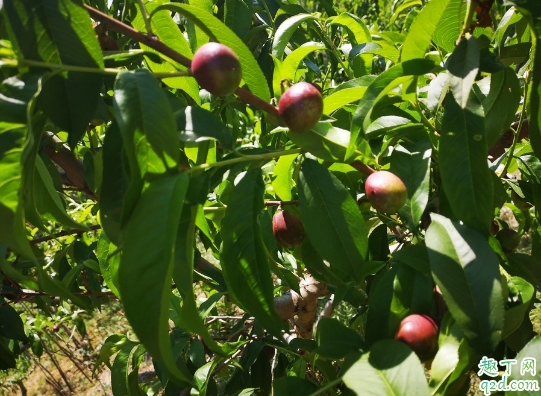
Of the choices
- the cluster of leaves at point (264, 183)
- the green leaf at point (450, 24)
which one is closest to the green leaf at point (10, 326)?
A: the cluster of leaves at point (264, 183)

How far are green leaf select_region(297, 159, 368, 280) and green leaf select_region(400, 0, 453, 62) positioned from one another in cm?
28

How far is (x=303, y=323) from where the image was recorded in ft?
7.52

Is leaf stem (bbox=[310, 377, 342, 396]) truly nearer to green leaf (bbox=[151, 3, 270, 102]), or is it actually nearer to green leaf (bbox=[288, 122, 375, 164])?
green leaf (bbox=[288, 122, 375, 164])

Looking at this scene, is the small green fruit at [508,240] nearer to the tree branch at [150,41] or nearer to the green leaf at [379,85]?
the green leaf at [379,85]

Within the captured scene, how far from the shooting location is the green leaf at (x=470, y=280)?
0.73 meters

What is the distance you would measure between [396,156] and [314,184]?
0.20 metres

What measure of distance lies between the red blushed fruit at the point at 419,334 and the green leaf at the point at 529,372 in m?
0.12

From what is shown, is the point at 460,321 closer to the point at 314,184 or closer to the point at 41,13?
the point at 314,184

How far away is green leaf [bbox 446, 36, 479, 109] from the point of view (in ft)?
2.47

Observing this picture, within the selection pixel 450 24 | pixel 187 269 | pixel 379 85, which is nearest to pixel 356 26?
pixel 450 24

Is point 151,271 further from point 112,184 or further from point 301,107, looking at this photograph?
point 301,107

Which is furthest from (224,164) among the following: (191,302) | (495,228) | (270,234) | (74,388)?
(74,388)

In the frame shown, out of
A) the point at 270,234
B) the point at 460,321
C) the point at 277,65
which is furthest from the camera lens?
the point at 270,234

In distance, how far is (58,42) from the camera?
0.75 metres
